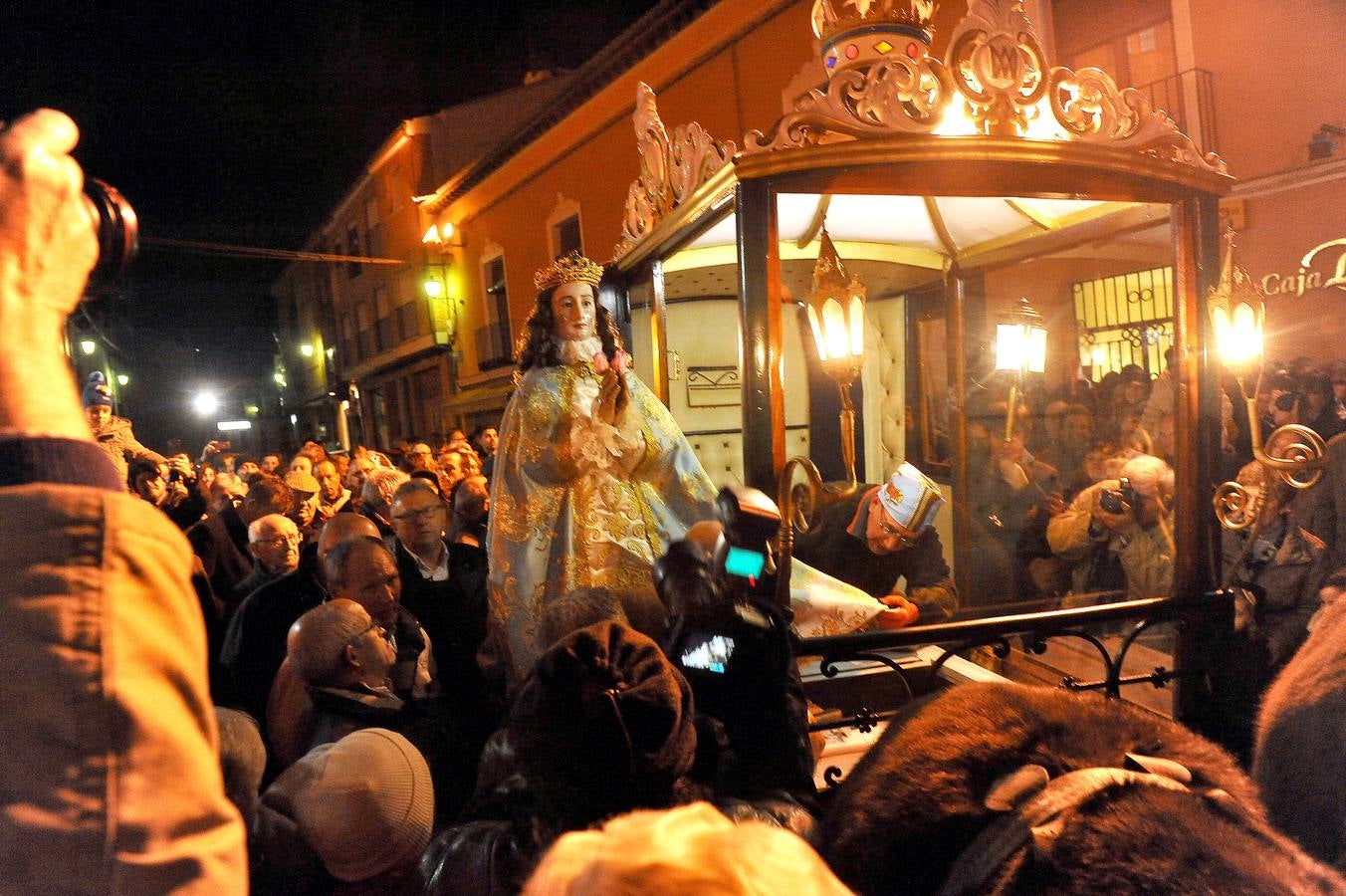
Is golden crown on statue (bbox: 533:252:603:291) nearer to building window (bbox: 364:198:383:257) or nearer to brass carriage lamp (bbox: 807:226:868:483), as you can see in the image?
brass carriage lamp (bbox: 807:226:868:483)

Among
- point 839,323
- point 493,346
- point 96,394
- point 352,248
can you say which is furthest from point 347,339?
point 839,323

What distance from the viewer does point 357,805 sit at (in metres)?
1.77

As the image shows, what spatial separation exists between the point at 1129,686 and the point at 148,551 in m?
5.02

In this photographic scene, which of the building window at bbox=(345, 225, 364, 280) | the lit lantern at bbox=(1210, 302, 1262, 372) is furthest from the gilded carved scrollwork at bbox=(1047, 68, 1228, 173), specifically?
the building window at bbox=(345, 225, 364, 280)

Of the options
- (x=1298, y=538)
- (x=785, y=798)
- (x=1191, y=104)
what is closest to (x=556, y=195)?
(x=1191, y=104)

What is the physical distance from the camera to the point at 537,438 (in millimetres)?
4031

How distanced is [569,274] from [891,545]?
213 centimetres

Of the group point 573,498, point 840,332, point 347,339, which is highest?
point 347,339

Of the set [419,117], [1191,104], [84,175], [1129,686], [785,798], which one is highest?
[419,117]

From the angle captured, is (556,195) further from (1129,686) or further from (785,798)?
(785,798)

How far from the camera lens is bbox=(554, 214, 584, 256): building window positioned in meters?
16.9

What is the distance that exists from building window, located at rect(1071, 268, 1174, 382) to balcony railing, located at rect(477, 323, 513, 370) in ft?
45.7

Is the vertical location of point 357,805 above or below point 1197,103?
below

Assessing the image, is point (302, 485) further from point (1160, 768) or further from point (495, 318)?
point (495, 318)
